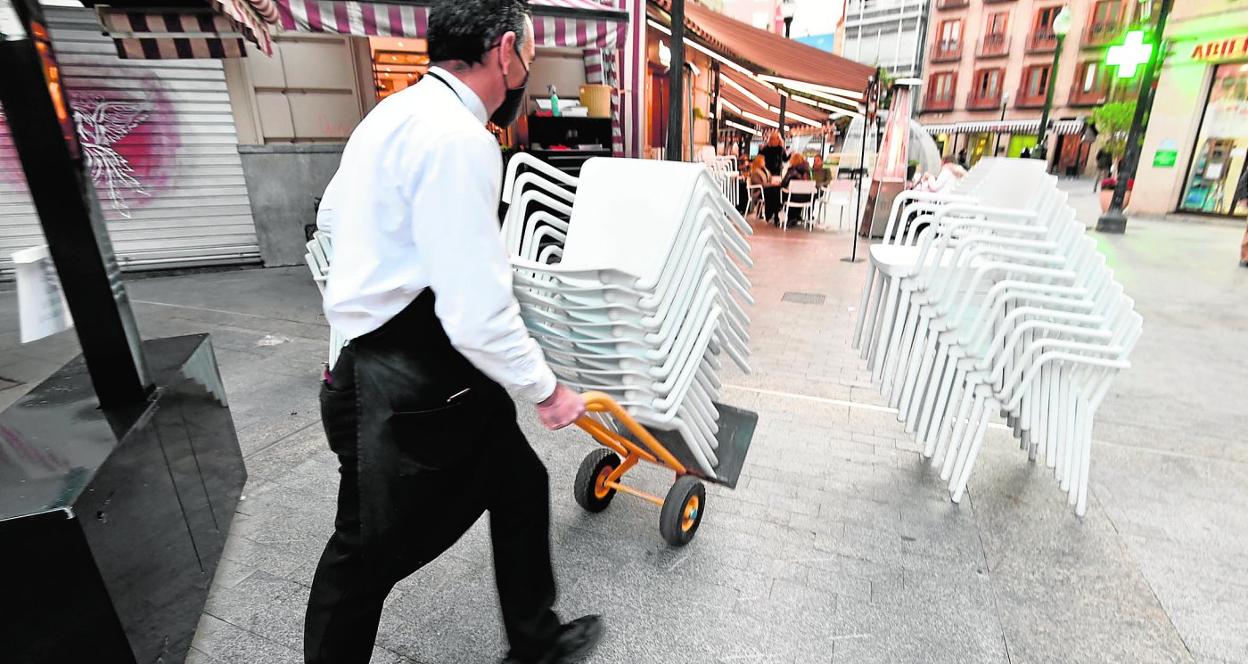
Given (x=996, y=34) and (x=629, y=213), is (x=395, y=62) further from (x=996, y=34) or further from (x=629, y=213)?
(x=996, y=34)

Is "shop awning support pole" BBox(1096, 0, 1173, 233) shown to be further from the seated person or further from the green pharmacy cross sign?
the seated person

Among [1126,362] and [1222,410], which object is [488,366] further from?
[1222,410]

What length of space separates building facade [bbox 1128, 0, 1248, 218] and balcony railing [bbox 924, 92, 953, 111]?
3147 cm

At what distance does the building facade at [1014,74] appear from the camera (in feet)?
119

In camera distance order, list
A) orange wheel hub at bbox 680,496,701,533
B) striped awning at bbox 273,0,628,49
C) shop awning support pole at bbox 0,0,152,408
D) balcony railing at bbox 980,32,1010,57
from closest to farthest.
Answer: shop awning support pole at bbox 0,0,152,408 < orange wheel hub at bbox 680,496,701,533 < striped awning at bbox 273,0,628,49 < balcony railing at bbox 980,32,1010,57

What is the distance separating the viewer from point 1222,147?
521 inches

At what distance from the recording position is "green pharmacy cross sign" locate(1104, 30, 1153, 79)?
11.8m

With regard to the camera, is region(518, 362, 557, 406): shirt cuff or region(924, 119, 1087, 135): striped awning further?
region(924, 119, 1087, 135): striped awning

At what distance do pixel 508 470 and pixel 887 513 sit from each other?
1940 millimetres

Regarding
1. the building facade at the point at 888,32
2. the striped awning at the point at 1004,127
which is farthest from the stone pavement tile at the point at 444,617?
the building facade at the point at 888,32

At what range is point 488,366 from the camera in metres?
1.39

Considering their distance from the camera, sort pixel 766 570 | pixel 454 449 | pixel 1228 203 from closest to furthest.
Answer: pixel 454 449, pixel 766 570, pixel 1228 203

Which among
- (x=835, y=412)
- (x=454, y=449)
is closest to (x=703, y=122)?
(x=835, y=412)

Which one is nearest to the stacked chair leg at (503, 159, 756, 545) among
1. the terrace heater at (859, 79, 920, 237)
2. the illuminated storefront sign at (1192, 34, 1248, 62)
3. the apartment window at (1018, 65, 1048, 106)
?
the terrace heater at (859, 79, 920, 237)
